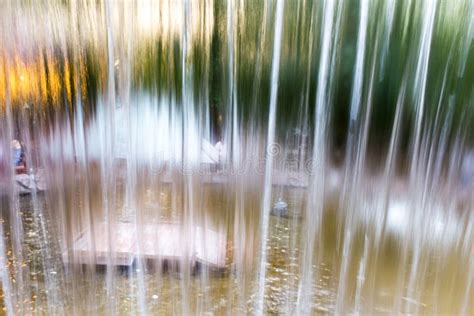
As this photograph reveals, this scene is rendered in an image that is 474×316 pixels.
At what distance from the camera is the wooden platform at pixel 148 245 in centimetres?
152

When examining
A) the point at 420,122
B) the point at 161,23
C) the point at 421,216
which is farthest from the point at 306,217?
the point at 161,23

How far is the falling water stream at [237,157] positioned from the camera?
1332 mm

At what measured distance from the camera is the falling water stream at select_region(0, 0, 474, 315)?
133 cm

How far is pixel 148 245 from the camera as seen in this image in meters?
1.53

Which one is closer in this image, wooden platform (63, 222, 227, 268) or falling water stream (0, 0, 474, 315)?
falling water stream (0, 0, 474, 315)

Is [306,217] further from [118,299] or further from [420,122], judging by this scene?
[118,299]

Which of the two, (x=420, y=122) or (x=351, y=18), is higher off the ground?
(x=351, y=18)

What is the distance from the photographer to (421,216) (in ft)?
4.66

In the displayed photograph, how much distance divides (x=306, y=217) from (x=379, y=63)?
868mm

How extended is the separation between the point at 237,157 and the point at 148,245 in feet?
2.35

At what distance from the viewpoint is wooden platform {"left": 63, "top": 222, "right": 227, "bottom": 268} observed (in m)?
1.52

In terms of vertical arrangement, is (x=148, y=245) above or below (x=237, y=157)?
below

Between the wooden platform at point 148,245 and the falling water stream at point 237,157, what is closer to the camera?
the falling water stream at point 237,157

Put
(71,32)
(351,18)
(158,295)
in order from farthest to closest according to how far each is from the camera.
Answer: (158,295) → (71,32) → (351,18)
